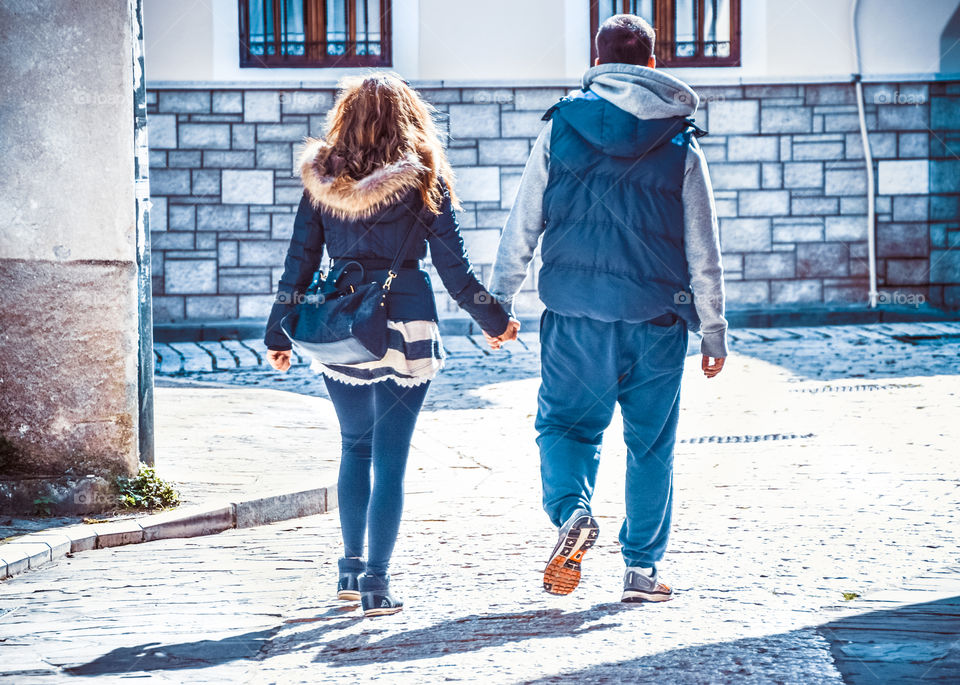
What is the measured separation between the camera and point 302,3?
545 inches

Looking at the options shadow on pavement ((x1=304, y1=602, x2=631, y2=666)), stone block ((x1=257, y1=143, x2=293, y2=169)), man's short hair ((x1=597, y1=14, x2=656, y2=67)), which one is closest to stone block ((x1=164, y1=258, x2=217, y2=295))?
stone block ((x1=257, y1=143, x2=293, y2=169))

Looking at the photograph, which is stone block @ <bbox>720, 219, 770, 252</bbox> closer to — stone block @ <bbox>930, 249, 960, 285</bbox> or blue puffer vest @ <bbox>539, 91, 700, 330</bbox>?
stone block @ <bbox>930, 249, 960, 285</bbox>

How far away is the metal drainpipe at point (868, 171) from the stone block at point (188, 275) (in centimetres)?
689

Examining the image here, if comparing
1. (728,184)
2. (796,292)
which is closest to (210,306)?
(728,184)

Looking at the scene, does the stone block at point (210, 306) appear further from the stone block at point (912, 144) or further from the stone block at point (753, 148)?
the stone block at point (912, 144)

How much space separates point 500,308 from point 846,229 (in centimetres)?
1060

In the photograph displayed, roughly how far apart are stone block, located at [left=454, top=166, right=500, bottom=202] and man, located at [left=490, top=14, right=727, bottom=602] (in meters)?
9.51

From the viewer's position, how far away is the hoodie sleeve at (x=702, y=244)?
4125mm

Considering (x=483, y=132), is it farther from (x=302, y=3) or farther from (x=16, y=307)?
(x=16, y=307)

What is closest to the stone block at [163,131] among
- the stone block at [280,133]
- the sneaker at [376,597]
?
the stone block at [280,133]

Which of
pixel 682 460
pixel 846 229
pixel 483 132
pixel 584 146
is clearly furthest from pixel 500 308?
pixel 846 229

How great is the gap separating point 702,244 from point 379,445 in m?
1.19

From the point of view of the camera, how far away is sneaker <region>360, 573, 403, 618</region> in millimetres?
4141

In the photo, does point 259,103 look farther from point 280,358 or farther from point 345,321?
point 345,321
